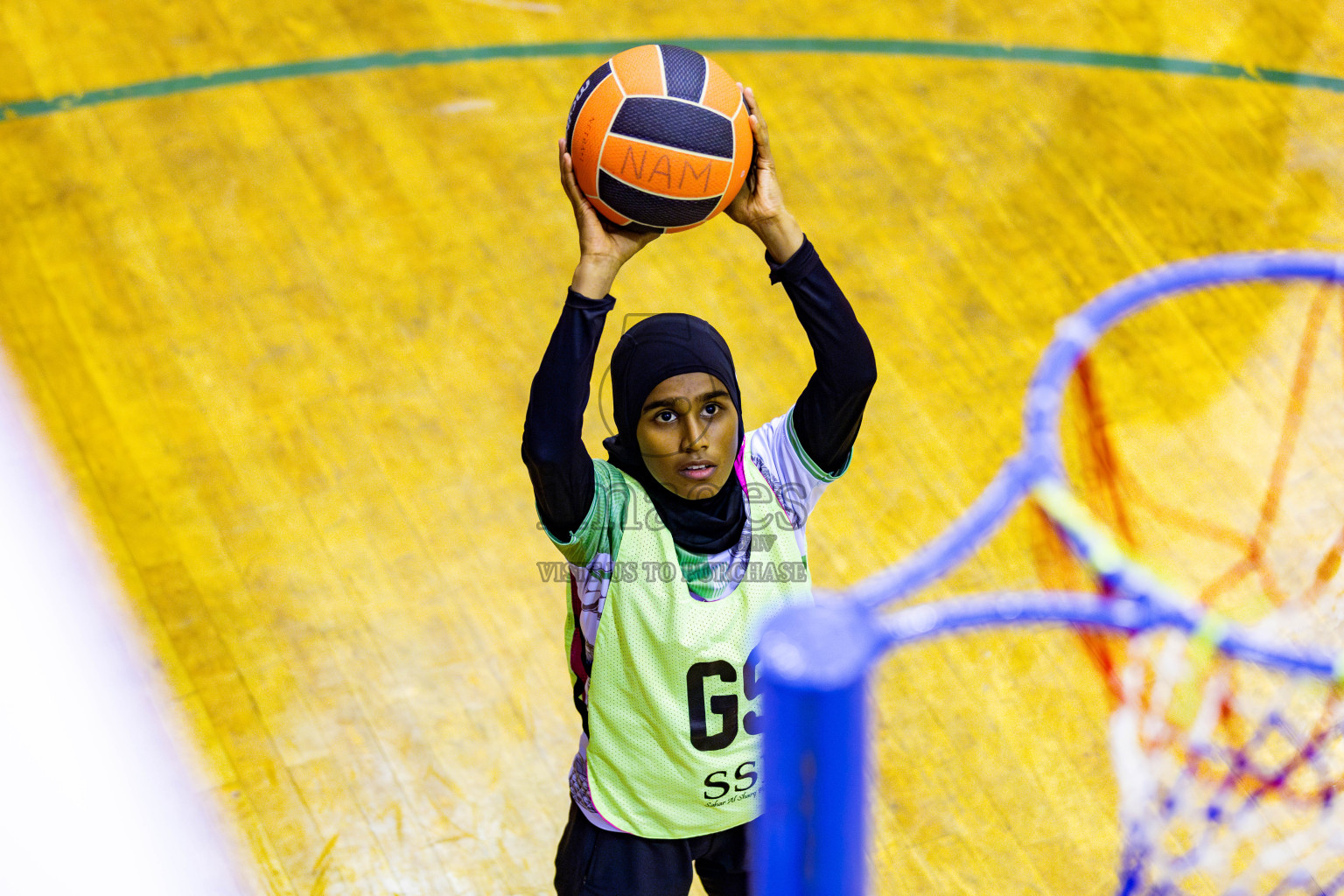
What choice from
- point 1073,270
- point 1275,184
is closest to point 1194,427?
point 1073,270

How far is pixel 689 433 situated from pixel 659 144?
1.80 feet

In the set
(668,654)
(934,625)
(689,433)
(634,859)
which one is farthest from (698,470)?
(934,625)

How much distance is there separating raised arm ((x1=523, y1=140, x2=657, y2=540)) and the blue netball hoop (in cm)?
76

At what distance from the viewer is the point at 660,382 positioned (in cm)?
251

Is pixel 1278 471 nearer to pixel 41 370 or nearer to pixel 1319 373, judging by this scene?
pixel 1319 373

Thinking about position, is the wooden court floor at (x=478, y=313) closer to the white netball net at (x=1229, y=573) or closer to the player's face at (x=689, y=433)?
the white netball net at (x=1229, y=573)

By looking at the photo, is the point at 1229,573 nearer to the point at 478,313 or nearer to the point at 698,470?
the point at 698,470

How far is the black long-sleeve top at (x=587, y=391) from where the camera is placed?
7.77 ft

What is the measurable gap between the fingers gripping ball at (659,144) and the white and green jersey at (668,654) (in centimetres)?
49

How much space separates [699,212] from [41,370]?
279 centimetres

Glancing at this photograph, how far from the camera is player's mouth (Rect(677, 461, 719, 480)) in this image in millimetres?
2479

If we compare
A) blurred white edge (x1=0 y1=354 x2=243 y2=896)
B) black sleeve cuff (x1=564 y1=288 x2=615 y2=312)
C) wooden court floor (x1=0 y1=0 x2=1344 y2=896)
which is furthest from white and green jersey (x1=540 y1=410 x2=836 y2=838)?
blurred white edge (x1=0 y1=354 x2=243 y2=896)

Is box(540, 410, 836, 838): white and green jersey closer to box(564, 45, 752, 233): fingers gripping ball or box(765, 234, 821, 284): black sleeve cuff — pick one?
box(765, 234, 821, 284): black sleeve cuff

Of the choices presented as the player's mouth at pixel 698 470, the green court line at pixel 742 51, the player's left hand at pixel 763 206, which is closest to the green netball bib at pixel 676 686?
A: the player's mouth at pixel 698 470
